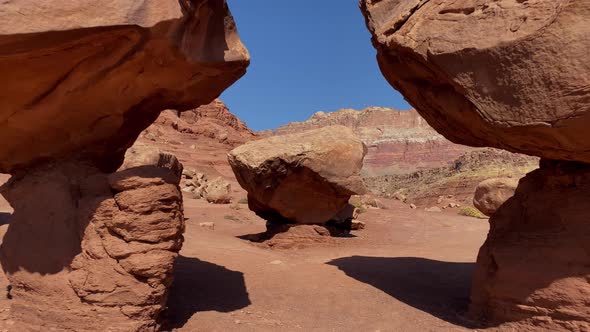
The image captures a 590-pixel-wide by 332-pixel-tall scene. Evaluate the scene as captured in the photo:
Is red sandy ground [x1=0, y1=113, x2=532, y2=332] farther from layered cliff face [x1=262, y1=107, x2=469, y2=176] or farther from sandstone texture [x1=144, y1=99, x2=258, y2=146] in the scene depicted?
layered cliff face [x1=262, y1=107, x2=469, y2=176]

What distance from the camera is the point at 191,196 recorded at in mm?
20031

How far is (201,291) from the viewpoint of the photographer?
18.1ft

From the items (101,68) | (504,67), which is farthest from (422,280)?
(101,68)

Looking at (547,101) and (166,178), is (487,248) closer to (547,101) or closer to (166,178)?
(547,101)

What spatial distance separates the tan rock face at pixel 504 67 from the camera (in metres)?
3.58

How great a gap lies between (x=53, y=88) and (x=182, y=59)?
4.03 ft

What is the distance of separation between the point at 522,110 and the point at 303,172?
6.35 meters

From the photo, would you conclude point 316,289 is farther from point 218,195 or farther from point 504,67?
point 218,195

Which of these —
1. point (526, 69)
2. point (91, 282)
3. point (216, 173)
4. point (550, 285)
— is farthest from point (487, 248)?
point (216, 173)

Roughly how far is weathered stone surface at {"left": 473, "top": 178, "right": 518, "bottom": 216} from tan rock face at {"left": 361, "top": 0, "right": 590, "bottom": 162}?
8230mm

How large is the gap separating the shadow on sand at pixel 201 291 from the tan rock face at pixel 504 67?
11.3 ft

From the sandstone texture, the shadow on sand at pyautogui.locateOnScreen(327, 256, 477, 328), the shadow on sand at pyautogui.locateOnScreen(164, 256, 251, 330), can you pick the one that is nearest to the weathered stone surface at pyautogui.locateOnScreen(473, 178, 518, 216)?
the shadow on sand at pyautogui.locateOnScreen(327, 256, 477, 328)

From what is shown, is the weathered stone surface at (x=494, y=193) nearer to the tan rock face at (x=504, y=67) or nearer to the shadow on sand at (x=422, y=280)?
the shadow on sand at (x=422, y=280)

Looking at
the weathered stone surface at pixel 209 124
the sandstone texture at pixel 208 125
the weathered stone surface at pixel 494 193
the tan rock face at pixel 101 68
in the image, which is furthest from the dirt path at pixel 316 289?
the weathered stone surface at pixel 209 124
